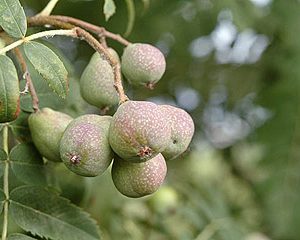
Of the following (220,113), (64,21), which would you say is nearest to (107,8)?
(64,21)

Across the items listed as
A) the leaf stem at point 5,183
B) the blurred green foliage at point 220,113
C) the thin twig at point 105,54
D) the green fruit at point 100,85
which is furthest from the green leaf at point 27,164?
the blurred green foliage at point 220,113

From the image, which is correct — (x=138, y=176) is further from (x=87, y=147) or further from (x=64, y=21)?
(x=64, y=21)

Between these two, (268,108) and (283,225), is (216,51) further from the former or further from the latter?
(283,225)

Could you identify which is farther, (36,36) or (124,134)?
(36,36)

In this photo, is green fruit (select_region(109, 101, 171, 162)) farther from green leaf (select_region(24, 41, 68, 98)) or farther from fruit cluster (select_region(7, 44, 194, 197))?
green leaf (select_region(24, 41, 68, 98))

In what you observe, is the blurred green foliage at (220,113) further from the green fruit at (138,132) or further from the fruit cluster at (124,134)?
the green fruit at (138,132)

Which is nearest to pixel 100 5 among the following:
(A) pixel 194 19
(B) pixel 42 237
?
(A) pixel 194 19

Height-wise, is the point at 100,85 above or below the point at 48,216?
above
